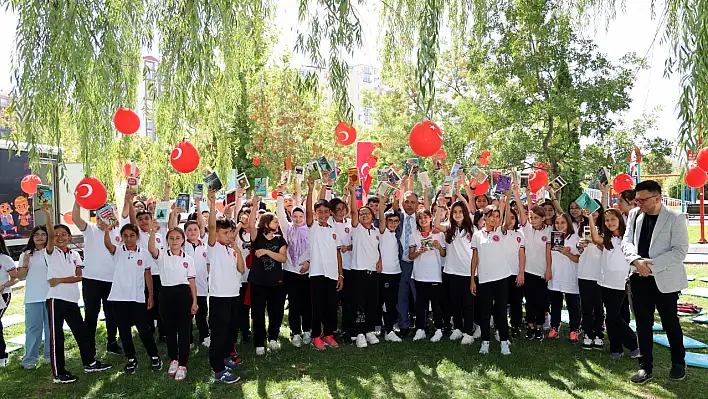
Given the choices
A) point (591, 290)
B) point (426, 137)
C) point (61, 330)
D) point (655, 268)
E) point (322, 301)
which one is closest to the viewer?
point (655, 268)

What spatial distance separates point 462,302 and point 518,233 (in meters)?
0.97

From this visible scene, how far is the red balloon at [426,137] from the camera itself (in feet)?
14.8

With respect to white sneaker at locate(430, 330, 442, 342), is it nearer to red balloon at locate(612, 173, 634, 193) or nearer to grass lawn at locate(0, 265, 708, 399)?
grass lawn at locate(0, 265, 708, 399)

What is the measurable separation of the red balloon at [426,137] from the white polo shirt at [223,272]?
1905 mm

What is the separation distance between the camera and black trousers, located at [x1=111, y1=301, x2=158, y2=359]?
4961 millimetres

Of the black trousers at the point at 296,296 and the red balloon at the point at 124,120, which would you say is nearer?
the red balloon at the point at 124,120

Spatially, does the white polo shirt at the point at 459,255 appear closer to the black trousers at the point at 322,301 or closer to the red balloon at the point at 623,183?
the black trousers at the point at 322,301

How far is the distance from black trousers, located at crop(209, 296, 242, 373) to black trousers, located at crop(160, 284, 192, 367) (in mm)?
211

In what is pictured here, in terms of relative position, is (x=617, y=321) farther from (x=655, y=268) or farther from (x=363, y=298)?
(x=363, y=298)

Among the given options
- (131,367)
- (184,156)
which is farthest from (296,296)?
(184,156)

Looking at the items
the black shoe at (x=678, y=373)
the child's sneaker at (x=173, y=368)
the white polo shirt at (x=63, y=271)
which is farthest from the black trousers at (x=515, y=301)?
the white polo shirt at (x=63, y=271)

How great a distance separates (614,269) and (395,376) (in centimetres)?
233

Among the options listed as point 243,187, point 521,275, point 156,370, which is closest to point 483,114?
point 521,275

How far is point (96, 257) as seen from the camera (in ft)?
17.2
